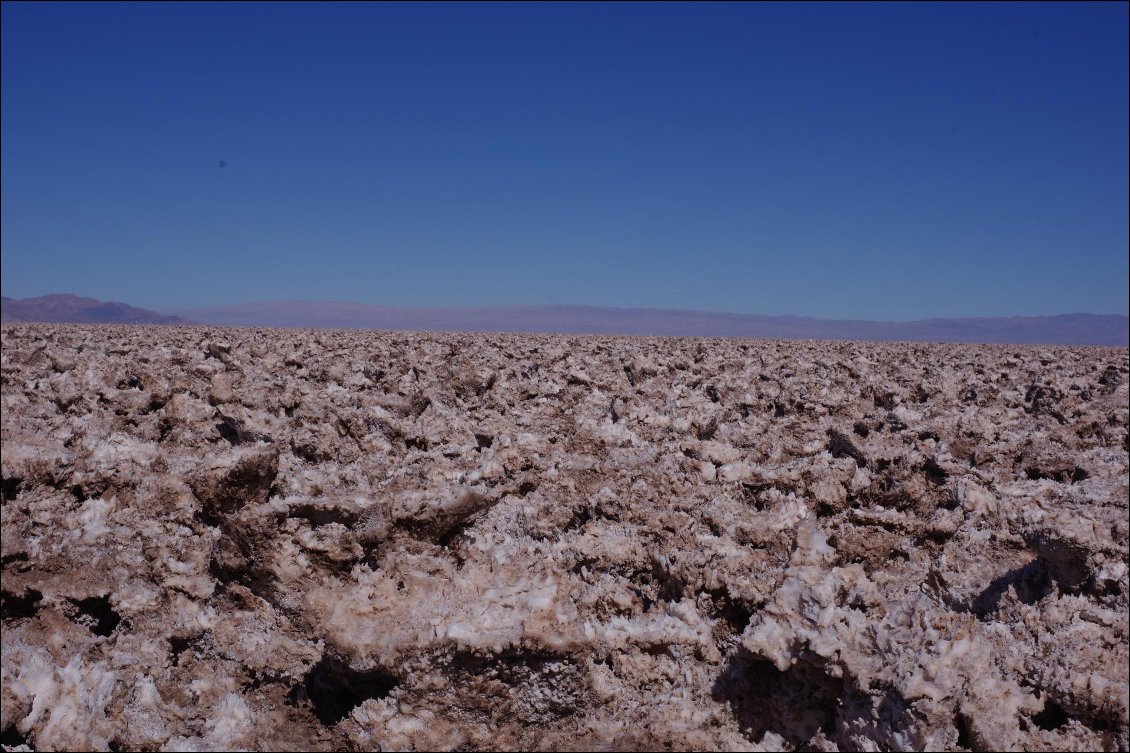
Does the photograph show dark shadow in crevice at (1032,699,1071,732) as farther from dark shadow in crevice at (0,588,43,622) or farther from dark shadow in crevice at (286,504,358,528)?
dark shadow in crevice at (0,588,43,622)

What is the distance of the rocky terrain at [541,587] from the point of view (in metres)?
2.47

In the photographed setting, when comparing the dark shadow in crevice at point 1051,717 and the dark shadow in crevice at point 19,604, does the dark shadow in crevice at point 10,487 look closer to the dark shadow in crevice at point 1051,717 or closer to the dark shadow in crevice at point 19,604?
the dark shadow in crevice at point 19,604

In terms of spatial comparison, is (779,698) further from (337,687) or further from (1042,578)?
(337,687)

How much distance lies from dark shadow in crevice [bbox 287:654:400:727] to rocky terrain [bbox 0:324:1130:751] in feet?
0.04

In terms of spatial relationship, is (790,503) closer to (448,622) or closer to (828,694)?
(828,694)

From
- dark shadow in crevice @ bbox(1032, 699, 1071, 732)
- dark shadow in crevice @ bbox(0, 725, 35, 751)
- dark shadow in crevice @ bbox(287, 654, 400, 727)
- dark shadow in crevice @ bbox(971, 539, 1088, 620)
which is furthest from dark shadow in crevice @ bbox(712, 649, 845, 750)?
dark shadow in crevice @ bbox(0, 725, 35, 751)

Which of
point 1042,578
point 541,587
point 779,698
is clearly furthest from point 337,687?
point 1042,578

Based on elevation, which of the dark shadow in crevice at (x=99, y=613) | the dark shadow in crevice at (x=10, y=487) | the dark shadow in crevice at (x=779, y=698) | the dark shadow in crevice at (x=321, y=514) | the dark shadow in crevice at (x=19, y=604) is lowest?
the dark shadow in crevice at (x=779, y=698)

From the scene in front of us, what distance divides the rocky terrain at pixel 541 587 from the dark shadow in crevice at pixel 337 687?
0.04 ft

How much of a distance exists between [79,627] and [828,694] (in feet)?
9.79

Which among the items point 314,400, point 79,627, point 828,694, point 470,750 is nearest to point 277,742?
point 470,750

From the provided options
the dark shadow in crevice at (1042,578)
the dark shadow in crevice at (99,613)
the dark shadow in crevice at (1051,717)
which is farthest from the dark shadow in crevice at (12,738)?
the dark shadow in crevice at (1042,578)

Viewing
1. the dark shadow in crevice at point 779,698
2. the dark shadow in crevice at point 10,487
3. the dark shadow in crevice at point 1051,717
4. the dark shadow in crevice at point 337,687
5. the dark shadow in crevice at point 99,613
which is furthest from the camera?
the dark shadow in crevice at point 10,487

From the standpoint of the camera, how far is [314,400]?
499cm
